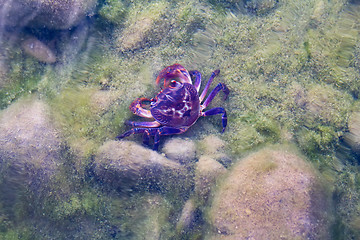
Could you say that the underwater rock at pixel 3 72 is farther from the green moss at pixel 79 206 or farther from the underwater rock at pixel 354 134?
the underwater rock at pixel 354 134

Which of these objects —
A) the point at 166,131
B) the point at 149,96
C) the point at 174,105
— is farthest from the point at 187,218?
the point at 149,96

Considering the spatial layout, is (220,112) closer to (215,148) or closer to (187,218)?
(215,148)

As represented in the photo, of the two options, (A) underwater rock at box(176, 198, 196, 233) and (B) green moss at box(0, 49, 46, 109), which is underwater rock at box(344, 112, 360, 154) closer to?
(A) underwater rock at box(176, 198, 196, 233)

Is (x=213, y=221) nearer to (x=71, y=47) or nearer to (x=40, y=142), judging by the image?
(x=40, y=142)

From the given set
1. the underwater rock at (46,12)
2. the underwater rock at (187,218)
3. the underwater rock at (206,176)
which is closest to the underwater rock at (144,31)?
the underwater rock at (46,12)

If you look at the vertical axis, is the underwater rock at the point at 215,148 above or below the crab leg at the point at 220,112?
below

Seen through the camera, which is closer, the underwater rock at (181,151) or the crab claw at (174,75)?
the underwater rock at (181,151)
